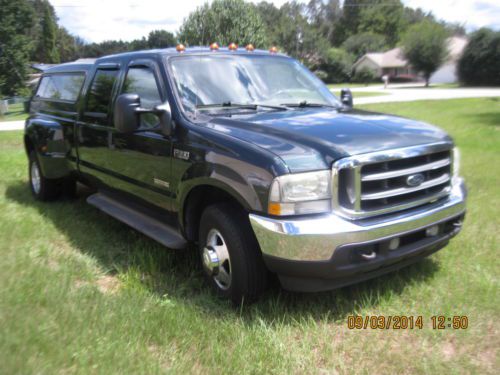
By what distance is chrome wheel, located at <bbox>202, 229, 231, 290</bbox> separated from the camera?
3473mm

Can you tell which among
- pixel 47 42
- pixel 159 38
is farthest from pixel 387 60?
pixel 47 42

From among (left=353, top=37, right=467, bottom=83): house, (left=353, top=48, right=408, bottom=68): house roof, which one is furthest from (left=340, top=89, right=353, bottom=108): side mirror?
(left=353, top=48, right=408, bottom=68): house roof

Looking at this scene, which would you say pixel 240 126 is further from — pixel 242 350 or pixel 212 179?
pixel 242 350

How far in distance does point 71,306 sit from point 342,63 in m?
61.3

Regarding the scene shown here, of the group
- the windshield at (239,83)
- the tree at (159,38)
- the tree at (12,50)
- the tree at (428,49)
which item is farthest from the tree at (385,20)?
the windshield at (239,83)

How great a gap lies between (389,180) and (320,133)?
56cm

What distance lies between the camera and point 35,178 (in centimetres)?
673

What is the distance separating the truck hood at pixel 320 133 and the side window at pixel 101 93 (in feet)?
5.43

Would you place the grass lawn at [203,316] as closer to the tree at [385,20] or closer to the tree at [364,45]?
the tree at [364,45]

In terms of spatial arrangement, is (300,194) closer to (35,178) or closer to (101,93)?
(101,93)

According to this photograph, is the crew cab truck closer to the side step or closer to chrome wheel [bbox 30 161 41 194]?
the side step

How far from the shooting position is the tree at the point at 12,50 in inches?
Answer: 1716

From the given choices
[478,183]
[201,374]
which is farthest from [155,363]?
[478,183]

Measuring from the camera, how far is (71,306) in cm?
324
